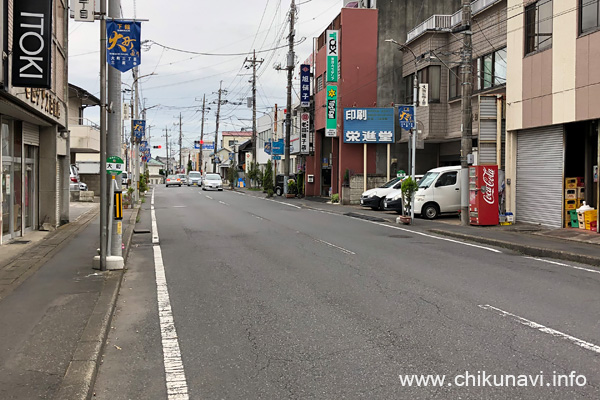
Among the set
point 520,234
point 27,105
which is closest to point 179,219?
point 27,105

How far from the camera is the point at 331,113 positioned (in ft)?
110

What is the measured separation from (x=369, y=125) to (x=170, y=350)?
2761cm

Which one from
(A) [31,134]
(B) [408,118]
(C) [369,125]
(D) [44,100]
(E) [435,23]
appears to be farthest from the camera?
(C) [369,125]

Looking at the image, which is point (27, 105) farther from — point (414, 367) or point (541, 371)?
point (541, 371)

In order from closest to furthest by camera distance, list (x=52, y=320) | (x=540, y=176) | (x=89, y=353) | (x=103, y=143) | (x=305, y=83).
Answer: (x=89, y=353) → (x=52, y=320) → (x=103, y=143) → (x=540, y=176) → (x=305, y=83)

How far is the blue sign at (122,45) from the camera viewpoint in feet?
33.5

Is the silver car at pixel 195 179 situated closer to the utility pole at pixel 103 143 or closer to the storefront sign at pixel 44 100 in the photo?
the storefront sign at pixel 44 100

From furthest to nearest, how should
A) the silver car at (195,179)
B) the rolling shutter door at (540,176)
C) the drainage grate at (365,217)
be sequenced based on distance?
the silver car at (195,179) → the drainage grate at (365,217) → the rolling shutter door at (540,176)

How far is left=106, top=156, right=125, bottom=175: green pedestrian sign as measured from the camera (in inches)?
405

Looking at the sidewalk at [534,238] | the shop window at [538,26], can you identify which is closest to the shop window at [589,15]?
the shop window at [538,26]

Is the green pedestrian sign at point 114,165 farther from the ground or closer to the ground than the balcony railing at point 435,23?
closer to the ground

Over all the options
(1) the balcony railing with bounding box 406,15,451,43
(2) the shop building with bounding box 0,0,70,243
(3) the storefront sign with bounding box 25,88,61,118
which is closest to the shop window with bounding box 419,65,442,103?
(1) the balcony railing with bounding box 406,15,451,43

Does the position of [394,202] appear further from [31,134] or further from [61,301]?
[61,301]

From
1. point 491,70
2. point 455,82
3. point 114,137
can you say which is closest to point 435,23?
point 455,82
